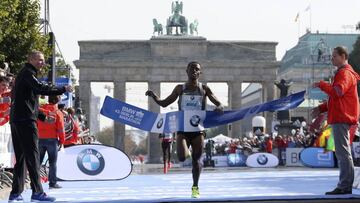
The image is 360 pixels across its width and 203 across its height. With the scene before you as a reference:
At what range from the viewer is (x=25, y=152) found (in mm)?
11398

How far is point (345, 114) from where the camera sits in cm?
1187

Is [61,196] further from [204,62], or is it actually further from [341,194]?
[204,62]

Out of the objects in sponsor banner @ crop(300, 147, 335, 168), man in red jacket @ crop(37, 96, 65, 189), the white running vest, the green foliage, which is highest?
the green foliage

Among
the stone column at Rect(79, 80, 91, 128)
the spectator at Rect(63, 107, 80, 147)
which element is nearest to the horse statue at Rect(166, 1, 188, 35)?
the stone column at Rect(79, 80, 91, 128)

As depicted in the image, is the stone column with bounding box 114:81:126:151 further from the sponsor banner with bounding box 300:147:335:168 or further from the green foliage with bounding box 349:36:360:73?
the sponsor banner with bounding box 300:147:335:168

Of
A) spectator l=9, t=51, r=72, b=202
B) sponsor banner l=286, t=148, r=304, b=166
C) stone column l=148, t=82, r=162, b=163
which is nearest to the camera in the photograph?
spectator l=9, t=51, r=72, b=202

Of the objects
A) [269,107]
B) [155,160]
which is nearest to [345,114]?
[269,107]

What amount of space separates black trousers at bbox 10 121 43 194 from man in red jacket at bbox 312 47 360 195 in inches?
154

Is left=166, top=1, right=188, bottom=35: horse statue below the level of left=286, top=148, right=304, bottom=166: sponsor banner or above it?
above

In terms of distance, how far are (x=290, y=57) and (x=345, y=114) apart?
442 ft

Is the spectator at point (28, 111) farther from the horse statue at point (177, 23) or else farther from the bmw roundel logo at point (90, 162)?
the horse statue at point (177, 23)

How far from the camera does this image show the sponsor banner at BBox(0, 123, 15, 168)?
55.5 ft

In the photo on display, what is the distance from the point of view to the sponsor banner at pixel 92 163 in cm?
1825

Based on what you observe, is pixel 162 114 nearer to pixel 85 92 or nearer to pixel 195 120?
pixel 195 120
